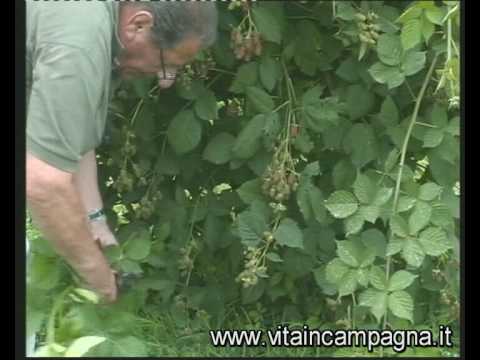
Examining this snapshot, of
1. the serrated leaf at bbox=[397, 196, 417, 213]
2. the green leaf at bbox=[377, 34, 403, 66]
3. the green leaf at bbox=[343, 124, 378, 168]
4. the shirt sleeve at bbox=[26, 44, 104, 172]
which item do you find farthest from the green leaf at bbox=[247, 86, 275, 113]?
the shirt sleeve at bbox=[26, 44, 104, 172]

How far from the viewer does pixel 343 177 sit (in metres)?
2.75

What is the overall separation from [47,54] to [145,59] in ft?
1.08

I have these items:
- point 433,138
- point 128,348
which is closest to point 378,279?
point 433,138

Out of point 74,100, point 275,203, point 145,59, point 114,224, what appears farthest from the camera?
point 114,224

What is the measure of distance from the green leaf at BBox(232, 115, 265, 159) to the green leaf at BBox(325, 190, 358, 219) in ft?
0.97

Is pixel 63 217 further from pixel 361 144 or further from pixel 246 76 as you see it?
pixel 361 144

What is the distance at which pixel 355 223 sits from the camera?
2455 mm

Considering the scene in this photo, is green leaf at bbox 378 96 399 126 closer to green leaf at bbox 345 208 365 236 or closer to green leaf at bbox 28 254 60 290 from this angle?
green leaf at bbox 345 208 365 236

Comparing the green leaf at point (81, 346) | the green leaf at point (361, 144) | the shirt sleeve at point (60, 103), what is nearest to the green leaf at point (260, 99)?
the green leaf at point (361, 144)

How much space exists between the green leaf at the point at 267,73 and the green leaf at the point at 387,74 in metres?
0.30

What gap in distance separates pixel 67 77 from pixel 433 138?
0.98m

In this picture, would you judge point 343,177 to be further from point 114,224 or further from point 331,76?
point 114,224

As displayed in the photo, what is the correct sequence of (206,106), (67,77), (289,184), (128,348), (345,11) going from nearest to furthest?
(67,77)
(128,348)
(345,11)
(289,184)
(206,106)

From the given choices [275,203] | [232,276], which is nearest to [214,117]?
[275,203]
